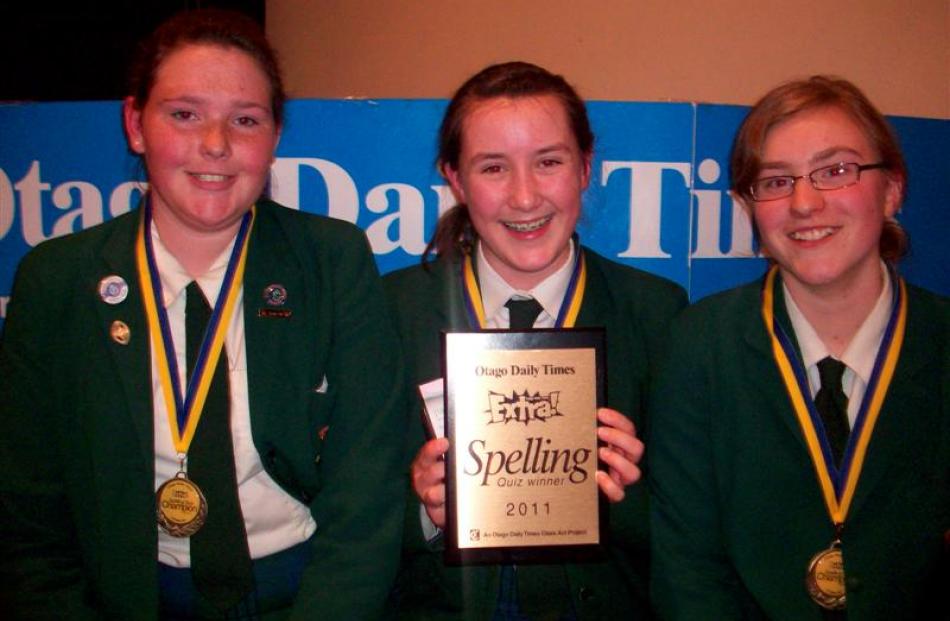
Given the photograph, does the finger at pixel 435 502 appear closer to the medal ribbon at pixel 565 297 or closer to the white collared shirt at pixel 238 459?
the white collared shirt at pixel 238 459

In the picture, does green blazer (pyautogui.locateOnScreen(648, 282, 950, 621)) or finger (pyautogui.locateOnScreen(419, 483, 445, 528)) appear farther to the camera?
finger (pyautogui.locateOnScreen(419, 483, 445, 528))

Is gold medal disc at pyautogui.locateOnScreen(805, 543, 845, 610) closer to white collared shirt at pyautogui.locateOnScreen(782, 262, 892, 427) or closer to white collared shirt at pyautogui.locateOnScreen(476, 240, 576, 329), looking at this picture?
white collared shirt at pyautogui.locateOnScreen(782, 262, 892, 427)

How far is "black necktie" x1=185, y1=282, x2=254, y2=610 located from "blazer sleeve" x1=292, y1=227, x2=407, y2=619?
0.19 m

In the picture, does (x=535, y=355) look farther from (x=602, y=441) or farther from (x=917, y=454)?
(x=917, y=454)

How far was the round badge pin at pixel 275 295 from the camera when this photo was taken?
2.02m

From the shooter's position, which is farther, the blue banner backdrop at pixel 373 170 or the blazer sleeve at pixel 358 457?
the blue banner backdrop at pixel 373 170

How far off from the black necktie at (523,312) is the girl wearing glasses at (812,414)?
1.44ft

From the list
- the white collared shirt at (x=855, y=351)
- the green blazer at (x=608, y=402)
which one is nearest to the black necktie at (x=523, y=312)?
the green blazer at (x=608, y=402)

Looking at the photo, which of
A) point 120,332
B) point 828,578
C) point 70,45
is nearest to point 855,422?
point 828,578

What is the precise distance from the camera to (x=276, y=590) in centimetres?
198

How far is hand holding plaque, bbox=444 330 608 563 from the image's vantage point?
6.39ft

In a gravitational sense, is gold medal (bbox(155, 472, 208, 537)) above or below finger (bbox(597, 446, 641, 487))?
below

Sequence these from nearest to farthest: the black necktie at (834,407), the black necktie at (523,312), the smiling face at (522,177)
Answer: the black necktie at (834,407) → the smiling face at (522,177) → the black necktie at (523,312)

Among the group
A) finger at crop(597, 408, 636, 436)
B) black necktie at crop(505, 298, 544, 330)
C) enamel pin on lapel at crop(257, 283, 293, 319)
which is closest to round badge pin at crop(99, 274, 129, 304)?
enamel pin on lapel at crop(257, 283, 293, 319)
